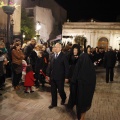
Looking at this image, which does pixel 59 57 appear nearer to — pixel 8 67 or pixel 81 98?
pixel 81 98

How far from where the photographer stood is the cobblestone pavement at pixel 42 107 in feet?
19.9

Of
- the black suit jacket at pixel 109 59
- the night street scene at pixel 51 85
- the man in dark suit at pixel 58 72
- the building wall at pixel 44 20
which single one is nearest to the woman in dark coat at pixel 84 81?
the night street scene at pixel 51 85

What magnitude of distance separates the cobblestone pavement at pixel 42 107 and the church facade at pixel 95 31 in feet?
109

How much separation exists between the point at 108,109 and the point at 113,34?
118 ft

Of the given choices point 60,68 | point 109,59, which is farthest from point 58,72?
point 109,59

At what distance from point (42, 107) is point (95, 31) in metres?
36.6

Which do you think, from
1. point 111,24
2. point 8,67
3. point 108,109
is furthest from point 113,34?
point 108,109

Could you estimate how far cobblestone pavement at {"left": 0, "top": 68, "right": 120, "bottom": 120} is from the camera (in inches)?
238

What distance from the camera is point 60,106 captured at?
6.98 m

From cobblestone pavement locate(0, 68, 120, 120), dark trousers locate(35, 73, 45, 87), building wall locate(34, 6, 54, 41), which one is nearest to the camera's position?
cobblestone pavement locate(0, 68, 120, 120)

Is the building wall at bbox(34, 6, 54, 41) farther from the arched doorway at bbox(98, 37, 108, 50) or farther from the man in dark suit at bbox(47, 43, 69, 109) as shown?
the man in dark suit at bbox(47, 43, 69, 109)

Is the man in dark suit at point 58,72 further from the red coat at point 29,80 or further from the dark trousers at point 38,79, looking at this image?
the dark trousers at point 38,79

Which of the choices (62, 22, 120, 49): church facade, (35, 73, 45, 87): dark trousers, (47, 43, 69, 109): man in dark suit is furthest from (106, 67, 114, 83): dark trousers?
(62, 22, 120, 49): church facade

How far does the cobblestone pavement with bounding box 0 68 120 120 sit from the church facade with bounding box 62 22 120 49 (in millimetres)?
33143
